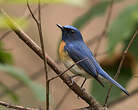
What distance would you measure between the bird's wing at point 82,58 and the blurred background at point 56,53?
0.56 ft

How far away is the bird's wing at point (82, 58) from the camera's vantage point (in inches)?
144

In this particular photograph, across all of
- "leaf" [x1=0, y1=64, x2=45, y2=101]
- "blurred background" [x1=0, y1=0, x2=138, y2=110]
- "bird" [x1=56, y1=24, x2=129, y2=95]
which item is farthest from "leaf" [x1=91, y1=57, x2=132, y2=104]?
"leaf" [x1=0, y1=64, x2=45, y2=101]

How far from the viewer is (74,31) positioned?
438 cm

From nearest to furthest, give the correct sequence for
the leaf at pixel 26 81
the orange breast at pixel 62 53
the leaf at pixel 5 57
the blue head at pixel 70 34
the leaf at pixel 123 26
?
1. the leaf at pixel 26 81
2. the leaf at pixel 123 26
3. the leaf at pixel 5 57
4. the orange breast at pixel 62 53
5. the blue head at pixel 70 34

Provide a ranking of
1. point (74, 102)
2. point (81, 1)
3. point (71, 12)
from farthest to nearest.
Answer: point (71, 12)
point (74, 102)
point (81, 1)

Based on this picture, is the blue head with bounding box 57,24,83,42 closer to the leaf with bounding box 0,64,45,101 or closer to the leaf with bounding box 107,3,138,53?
the leaf with bounding box 107,3,138,53

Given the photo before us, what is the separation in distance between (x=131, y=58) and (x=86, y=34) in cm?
391

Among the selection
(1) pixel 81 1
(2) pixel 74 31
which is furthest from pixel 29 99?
(1) pixel 81 1

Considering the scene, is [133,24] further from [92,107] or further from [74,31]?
[74,31]

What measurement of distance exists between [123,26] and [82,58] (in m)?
0.82

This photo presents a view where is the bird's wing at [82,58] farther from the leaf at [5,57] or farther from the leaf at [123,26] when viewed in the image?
the leaf at [5,57]

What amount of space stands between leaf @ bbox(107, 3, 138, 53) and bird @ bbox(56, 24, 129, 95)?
42 cm

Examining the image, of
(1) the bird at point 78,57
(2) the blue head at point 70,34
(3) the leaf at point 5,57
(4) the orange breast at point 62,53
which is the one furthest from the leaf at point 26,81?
(2) the blue head at point 70,34

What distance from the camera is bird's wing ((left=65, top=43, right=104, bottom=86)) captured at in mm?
3654
